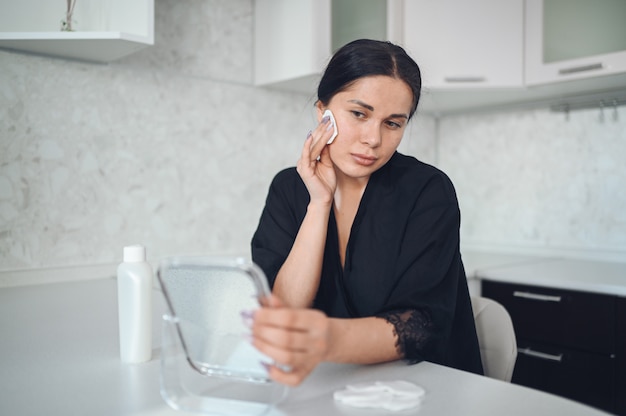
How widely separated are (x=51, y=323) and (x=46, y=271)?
1.92 feet

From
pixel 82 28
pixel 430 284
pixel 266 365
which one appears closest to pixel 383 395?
pixel 266 365

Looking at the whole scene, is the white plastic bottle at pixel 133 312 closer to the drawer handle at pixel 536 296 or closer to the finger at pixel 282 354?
the finger at pixel 282 354

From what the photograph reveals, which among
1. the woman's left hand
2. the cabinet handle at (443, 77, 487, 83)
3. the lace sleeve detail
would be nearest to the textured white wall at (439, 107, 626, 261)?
the cabinet handle at (443, 77, 487, 83)

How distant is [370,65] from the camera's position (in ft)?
3.46

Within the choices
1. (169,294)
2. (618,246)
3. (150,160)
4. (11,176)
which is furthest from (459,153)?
(169,294)

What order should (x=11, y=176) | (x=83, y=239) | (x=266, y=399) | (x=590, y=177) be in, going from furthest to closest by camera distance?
(x=590, y=177), (x=83, y=239), (x=11, y=176), (x=266, y=399)

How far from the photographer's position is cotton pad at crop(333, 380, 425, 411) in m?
0.66

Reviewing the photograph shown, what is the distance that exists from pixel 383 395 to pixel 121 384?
364 mm

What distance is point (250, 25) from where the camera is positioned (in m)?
2.13

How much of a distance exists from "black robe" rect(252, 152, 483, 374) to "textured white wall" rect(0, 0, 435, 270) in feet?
2.41

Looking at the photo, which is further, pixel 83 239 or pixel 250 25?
pixel 250 25

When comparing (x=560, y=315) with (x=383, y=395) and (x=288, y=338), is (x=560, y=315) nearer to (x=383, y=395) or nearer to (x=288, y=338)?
(x=383, y=395)

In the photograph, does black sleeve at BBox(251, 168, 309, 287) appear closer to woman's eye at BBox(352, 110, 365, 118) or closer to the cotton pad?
woman's eye at BBox(352, 110, 365, 118)

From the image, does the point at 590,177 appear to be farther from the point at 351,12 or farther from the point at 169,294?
the point at 169,294
